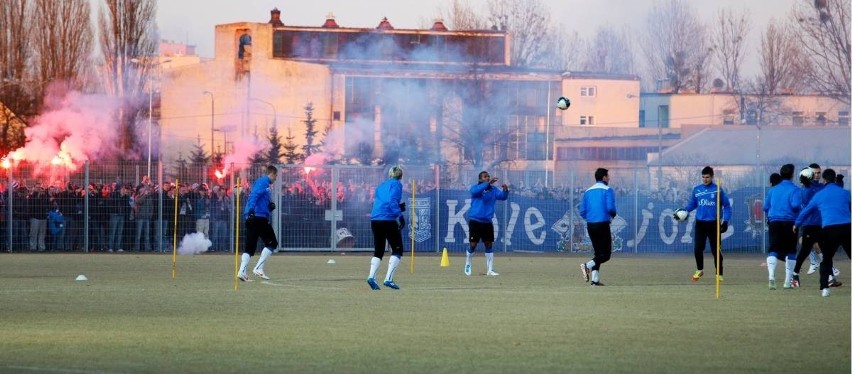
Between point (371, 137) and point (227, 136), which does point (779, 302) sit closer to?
point (371, 137)

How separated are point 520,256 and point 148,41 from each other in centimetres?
3692

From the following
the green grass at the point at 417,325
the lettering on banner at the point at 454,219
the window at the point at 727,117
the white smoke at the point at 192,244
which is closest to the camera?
the green grass at the point at 417,325

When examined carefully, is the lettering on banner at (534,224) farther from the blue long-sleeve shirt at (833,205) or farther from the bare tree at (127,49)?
the bare tree at (127,49)

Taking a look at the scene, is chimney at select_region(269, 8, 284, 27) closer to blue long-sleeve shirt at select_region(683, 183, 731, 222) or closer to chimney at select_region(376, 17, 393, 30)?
chimney at select_region(376, 17, 393, 30)

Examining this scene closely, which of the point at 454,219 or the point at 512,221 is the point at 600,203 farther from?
the point at 512,221

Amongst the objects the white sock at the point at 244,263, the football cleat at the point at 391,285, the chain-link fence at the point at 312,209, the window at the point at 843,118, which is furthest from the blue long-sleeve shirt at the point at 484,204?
the window at the point at 843,118

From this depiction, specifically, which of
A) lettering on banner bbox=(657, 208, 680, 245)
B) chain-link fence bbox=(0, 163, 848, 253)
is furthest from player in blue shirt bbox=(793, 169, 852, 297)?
lettering on banner bbox=(657, 208, 680, 245)

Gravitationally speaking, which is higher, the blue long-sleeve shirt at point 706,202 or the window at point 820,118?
the window at point 820,118

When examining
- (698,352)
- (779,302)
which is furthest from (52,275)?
(698,352)

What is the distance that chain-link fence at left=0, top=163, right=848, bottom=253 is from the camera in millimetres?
39656

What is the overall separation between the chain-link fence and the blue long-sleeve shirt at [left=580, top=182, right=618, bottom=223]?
16.2 meters

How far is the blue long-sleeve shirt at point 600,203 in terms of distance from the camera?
77.6 ft

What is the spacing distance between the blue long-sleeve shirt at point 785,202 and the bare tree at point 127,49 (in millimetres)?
48850

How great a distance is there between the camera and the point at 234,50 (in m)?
78.4
